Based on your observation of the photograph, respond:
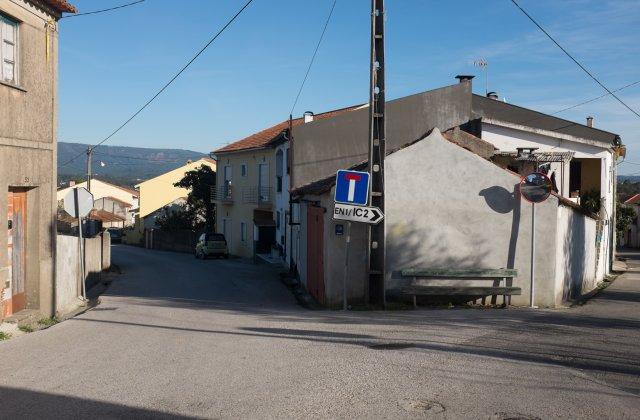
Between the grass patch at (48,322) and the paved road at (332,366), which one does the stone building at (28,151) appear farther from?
the paved road at (332,366)

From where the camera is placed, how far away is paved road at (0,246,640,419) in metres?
6.39

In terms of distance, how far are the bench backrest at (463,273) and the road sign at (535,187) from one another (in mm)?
1551

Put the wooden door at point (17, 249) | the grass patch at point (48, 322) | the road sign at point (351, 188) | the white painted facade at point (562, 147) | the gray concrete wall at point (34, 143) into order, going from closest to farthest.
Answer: the gray concrete wall at point (34, 143), the wooden door at point (17, 249), the grass patch at point (48, 322), the road sign at point (351, 188), the white painted facade at point (562, 147)

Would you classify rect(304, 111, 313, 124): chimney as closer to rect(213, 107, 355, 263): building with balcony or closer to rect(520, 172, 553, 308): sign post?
rect(213, 107, 355, 263): building with balcony

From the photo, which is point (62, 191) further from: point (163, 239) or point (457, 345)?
point (457, 345)

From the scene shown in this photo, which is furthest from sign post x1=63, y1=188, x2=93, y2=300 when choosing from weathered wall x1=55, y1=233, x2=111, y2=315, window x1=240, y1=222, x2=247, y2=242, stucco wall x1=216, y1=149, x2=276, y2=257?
window x1=240, y1=222, x2=247, y2=242

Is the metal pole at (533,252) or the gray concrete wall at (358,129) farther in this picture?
the gray concrete wall at (358,129)

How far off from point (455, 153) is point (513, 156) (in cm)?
830

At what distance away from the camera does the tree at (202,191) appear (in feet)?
179

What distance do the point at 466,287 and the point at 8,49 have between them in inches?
391

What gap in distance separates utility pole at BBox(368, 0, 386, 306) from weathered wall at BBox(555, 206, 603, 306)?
3.79m

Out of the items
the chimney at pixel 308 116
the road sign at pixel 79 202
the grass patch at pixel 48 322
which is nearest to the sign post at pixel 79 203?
the road sign at pixel 79 202

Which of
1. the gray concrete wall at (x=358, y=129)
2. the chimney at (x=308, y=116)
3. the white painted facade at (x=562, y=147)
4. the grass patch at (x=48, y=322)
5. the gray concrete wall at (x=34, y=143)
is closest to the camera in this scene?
the gray concrete wall at (x=34, y=143)

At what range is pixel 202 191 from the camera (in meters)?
54.9
